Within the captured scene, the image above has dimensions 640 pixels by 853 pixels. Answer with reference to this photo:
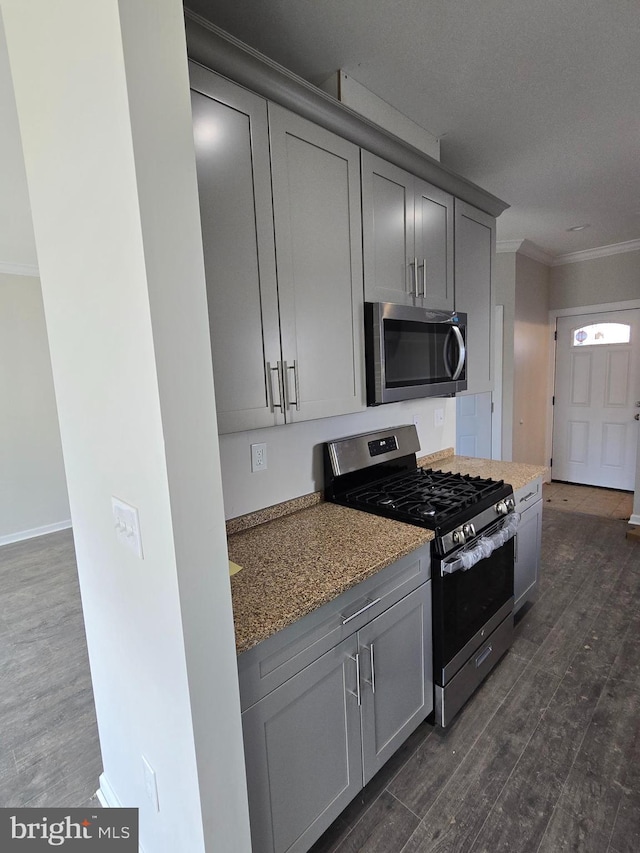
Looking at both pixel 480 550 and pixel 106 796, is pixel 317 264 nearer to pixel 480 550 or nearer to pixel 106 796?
pixel 480 550

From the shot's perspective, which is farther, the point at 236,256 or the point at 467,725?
the point at 467,725

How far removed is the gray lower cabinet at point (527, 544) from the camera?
7.91 feet

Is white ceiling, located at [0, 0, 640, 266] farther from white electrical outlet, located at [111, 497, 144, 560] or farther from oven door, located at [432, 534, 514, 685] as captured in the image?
oven door, located at [432, 534, 514, 685]

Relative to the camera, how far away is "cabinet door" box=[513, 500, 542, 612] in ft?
7.98

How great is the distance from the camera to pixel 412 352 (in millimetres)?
2039

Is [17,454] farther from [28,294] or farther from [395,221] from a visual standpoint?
[395,221]

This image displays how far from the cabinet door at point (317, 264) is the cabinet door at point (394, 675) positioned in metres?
0.79

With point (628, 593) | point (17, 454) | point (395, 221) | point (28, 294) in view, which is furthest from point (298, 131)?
point (17, 454)

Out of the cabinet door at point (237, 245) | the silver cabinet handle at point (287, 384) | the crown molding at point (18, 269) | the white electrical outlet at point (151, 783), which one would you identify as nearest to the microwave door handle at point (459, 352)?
the silver cabinet handle at point (287, 384)

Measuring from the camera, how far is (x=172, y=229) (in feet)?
2.53

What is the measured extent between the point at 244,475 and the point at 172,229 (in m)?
1.14

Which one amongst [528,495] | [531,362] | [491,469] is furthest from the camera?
[531,362]

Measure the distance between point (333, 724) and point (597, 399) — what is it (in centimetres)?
495

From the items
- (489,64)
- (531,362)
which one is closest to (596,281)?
(531,362)
